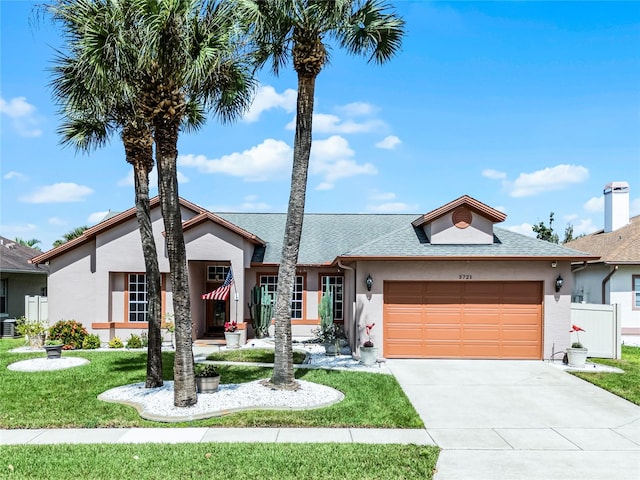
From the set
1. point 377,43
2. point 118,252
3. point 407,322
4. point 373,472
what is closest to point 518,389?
point 407,322

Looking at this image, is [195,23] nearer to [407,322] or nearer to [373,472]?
[373,472]

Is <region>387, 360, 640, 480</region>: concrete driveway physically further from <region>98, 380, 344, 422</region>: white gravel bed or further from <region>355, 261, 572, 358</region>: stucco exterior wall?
<region>98, 380, 344, 422</region>: white gravel bed

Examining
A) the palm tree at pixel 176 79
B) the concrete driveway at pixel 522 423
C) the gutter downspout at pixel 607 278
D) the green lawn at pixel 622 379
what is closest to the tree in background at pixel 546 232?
the gutter downspout at pixel 607 278

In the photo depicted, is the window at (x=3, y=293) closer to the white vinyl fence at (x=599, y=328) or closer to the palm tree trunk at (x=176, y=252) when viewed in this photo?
the palm tree trunk at (x=176, y=252)

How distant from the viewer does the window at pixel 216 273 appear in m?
20.3

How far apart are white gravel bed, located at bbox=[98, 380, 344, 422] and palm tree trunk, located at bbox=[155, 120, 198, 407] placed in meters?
0.39

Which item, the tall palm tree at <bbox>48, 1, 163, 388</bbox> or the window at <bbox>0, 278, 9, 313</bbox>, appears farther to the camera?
the window at <bbox>0, 278, 9, 313</bbox>

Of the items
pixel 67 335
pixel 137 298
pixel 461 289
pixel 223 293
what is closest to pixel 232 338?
pixel 223 293

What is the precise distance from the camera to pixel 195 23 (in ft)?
30.4

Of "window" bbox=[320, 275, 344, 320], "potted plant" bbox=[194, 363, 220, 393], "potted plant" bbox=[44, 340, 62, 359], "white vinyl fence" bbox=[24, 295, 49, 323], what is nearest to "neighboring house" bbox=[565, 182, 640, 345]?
"window" bbox=[320, 275, 344, 320]

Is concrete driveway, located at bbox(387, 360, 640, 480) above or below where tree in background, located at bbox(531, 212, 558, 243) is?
below

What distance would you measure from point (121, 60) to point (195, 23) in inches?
66.4

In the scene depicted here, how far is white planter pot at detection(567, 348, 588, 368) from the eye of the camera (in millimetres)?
13477

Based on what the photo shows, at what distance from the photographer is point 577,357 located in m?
13.5
